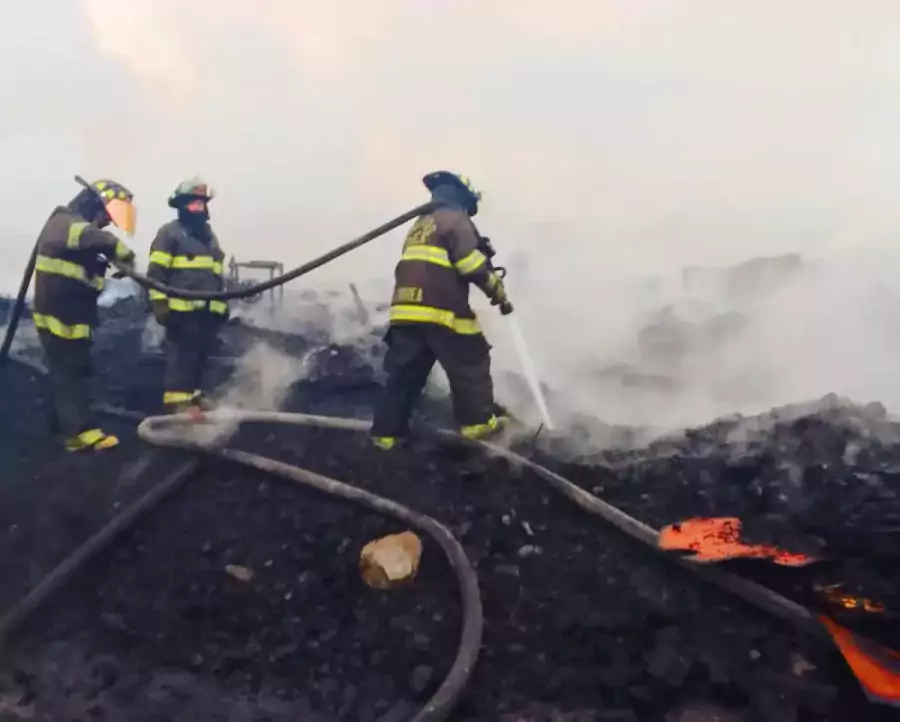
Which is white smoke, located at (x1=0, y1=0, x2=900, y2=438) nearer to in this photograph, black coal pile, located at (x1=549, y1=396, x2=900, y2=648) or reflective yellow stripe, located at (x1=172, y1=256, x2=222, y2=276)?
reflective yellow stripe, located at (x1=172, y1=256, x2=222, y2=276)

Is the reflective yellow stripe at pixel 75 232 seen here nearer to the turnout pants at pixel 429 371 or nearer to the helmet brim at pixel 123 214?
the helmet brim at pixel 123 214

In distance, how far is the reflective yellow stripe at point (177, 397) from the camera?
3.81m

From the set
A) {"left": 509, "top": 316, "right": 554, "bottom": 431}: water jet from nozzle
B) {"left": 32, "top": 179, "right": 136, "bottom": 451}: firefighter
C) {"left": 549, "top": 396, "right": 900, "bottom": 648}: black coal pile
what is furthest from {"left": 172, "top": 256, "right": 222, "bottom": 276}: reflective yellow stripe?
{"left": 549, "top": 396, "right": 900, "bottom": 648}: black coal pile

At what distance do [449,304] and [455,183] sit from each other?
48 cm

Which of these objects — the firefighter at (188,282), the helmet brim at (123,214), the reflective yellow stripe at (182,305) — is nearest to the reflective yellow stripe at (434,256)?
the firefighter at (188,282)

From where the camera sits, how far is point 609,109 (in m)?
3.45

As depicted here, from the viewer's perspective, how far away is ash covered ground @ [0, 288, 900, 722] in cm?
212

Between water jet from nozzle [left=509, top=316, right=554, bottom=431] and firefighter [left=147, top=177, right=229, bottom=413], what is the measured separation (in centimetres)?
138

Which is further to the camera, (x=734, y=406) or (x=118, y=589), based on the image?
(x=734, y=406)

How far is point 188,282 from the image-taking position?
396 centimetres

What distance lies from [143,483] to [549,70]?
2.29 meters

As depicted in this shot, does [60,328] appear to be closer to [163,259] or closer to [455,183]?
[163,259]

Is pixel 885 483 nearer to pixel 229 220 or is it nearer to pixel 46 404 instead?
pixel 229 220

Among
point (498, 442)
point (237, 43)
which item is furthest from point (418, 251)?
point (237, 43)
